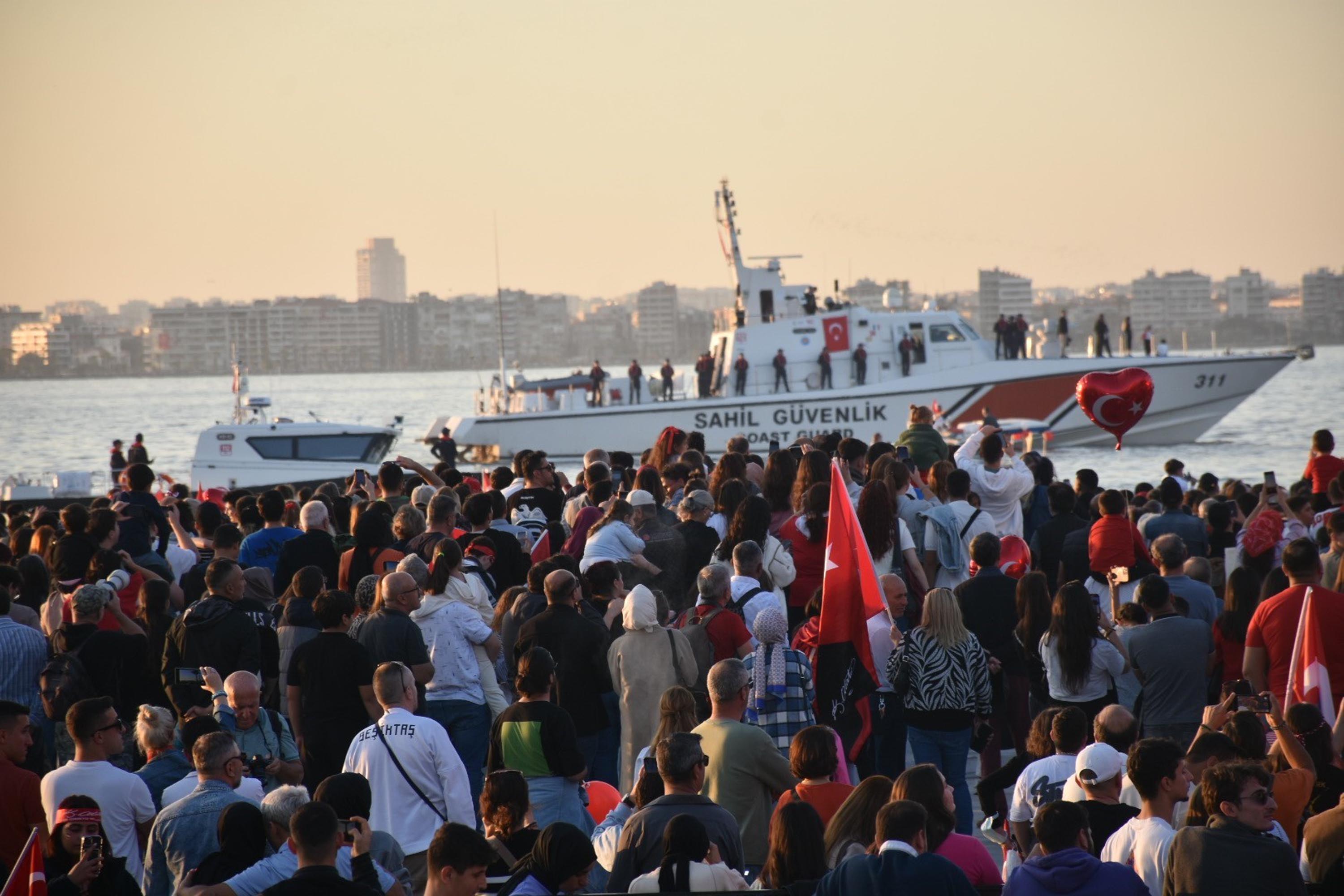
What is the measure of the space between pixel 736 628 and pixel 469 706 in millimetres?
1332

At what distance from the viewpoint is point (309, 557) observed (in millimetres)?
8773

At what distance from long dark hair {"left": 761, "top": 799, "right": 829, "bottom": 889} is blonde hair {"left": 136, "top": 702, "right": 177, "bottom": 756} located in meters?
2.44

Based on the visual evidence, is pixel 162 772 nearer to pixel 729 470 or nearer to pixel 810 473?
pixel 810 473

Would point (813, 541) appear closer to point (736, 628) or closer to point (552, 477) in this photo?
point (736, 628)

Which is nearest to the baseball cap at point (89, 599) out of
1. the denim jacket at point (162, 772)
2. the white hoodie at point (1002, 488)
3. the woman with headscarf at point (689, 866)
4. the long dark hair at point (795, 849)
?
the denim jacket at point (162, 772)

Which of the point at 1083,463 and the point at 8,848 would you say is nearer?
the point at 8,848

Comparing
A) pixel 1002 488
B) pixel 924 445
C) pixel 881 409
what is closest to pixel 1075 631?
pixel 1002 488

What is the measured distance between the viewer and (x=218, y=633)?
7.07 meters

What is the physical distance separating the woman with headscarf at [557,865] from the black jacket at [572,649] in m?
2.54

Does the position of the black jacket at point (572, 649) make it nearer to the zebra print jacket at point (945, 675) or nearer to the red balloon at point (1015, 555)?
the zebra print jacket at point (945, 675)

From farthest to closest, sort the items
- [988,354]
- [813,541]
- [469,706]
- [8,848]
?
1. [988,354]
2. [813,541]
3. [469,706]
4. [8,848]

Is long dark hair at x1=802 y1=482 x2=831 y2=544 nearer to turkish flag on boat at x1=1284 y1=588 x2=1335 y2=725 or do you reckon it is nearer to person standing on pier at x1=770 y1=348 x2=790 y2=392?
turkish flag on boat at x1=1284 y1=588 x2=1335 y2=725

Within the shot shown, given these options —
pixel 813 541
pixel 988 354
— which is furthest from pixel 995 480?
pixel 988 354

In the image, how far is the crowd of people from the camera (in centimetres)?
471
